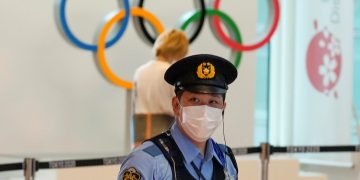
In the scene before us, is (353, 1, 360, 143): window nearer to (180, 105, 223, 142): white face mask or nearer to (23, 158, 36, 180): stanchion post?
(23, 158, 36, 180): stanchion post

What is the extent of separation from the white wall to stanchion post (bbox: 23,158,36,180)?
1.71 metres

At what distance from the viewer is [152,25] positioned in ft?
20.9

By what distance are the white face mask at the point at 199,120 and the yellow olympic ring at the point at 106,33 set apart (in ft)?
12.3

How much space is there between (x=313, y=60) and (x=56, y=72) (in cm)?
296

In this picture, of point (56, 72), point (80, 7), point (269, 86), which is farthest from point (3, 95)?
point (269, 86)

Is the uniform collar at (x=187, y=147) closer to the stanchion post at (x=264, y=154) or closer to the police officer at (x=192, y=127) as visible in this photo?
the police officer at (x=192, y=127)

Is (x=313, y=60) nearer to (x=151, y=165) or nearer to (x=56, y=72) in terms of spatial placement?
(x=56, y=72)

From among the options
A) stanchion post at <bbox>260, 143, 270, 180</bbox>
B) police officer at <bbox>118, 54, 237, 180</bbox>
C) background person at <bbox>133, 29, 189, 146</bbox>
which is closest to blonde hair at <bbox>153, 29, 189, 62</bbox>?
background person at <bbox>133, 29, 189, 146</bbox>

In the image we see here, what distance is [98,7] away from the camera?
6.05 m

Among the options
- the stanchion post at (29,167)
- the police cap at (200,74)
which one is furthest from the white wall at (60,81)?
the police cap at (200,74)

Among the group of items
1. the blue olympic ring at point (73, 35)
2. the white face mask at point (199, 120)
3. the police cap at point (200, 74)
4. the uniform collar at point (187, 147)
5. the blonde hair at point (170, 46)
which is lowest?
the uniform collar at point (187, 147)

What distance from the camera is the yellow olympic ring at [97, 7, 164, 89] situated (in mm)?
5977

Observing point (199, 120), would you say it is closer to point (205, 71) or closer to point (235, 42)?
point (205, 71)

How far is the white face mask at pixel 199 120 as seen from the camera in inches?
89.4
